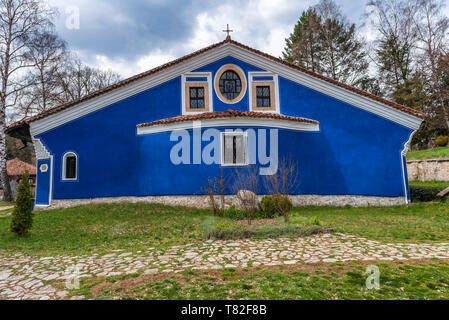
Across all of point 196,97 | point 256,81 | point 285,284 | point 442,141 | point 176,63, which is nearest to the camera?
point 285,284

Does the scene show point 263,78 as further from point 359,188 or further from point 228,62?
point 359,188

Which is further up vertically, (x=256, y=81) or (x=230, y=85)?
(x=256, y=81)

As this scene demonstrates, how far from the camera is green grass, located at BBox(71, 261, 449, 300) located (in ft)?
10.5

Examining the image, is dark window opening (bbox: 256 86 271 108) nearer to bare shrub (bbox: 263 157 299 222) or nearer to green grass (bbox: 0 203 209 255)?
bare shrub (bbox: 263 157 299 222)

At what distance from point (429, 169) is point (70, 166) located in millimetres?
25625

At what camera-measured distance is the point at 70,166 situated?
1288 centimetres

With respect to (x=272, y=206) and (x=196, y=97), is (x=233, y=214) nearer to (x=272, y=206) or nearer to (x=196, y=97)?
(x=272, y=206)

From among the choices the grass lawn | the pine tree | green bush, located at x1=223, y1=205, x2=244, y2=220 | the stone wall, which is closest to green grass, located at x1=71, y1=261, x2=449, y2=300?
the grass lawn

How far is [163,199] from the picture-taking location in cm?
1210

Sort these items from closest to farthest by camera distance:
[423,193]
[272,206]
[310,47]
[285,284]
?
[285,284], [272,206], [423,193], [310,47]

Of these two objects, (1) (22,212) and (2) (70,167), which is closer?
(1) (22,212)

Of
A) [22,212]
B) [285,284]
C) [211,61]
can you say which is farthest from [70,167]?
[285,284]

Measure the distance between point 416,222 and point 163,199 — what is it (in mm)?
10470
